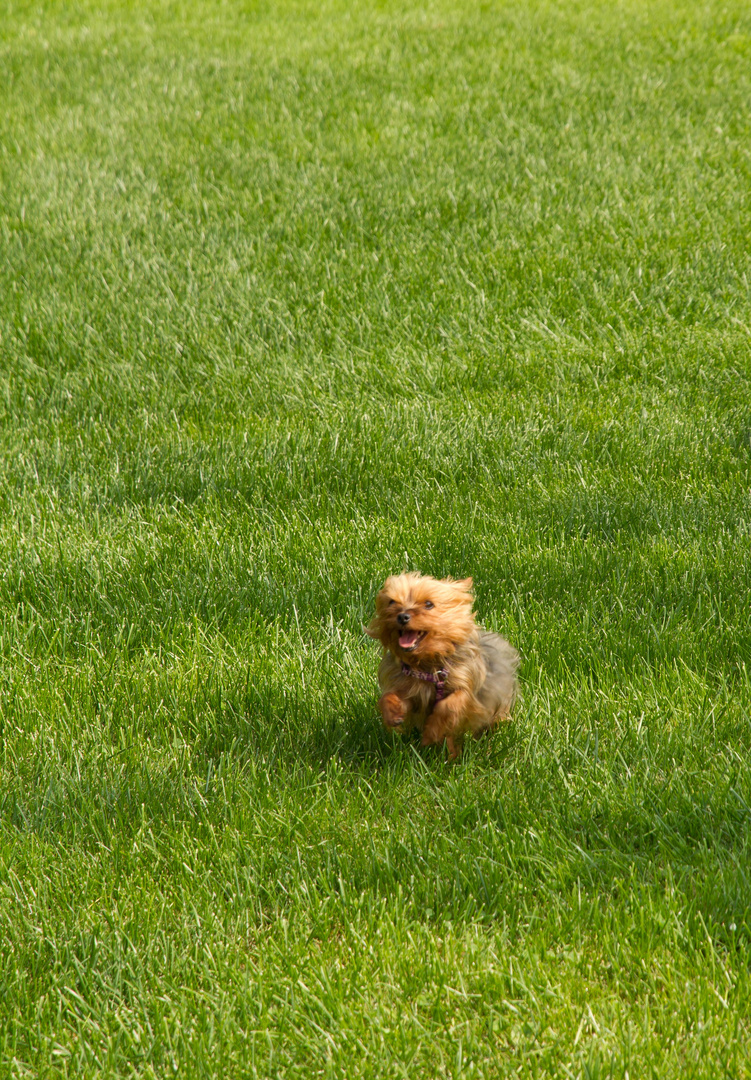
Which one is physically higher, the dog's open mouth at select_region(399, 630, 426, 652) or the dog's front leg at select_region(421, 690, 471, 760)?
the dog's open mouth at select_region(399, 630, 426, 652)

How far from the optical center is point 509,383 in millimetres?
6199

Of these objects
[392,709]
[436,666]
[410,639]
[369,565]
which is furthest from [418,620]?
[369,565]

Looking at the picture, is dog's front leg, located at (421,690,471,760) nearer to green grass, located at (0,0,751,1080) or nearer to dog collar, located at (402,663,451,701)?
dog collar, located at (402,663,451,701)

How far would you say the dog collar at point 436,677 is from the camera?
331 cm

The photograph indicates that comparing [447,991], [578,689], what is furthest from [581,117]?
[447,991]

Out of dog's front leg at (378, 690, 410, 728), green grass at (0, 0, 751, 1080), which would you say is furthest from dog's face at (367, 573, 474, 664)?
green grass at (0, 0, 751, 1080)

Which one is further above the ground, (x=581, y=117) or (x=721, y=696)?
(x=581, y=117)

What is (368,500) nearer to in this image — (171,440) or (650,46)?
(171,440)

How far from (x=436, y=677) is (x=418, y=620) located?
26cm

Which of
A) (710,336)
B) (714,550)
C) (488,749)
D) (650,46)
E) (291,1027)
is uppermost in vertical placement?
(650,46)

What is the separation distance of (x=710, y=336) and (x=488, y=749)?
3.83m

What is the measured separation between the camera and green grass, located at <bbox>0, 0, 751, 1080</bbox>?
9.17 ft

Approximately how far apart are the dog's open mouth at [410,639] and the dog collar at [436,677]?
148 millimetres

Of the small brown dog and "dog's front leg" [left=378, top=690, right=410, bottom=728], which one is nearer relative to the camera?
the small brown dog
